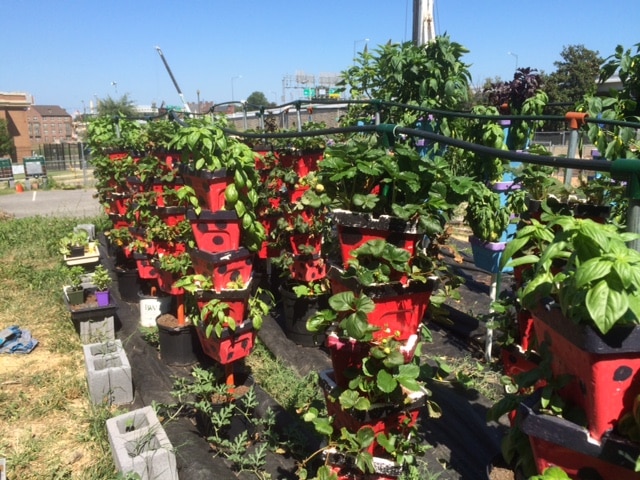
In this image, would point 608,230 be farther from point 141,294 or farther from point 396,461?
point 141,294

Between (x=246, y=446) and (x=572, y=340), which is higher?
(x=572, y=340)

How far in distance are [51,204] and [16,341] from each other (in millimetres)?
12569

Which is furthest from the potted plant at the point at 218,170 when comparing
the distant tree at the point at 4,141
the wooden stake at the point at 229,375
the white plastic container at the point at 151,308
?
the distant tree at the point at 4,141

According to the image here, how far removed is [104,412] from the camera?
12.4ft

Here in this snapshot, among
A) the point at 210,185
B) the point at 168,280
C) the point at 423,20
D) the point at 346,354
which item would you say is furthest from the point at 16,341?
the point at 423,20

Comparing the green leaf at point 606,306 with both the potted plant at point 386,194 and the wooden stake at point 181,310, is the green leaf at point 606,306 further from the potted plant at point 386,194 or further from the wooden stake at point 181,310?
the wooden stake at point 181,310

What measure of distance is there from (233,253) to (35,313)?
3.78 meters

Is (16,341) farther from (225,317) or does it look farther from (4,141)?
(4,141)

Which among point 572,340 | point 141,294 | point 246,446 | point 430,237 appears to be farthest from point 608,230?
point 141,294

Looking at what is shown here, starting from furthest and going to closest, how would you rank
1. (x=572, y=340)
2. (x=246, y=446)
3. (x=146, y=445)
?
1. (x=246, y=446)
2. (x=146, y=445)
3. (x=572, y=340)

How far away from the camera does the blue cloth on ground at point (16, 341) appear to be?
16.3ft

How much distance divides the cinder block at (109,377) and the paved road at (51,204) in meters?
9.41

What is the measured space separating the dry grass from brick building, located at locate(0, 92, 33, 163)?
3746 centimetres

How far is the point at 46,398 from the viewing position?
407 centimetres
